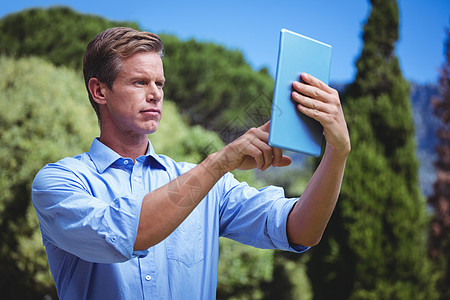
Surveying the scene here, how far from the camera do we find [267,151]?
1101 mm

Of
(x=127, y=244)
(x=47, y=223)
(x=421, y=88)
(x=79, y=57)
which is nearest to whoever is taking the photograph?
(x=127, y=244)

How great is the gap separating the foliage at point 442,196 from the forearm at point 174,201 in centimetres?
728

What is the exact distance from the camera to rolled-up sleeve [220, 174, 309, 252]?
143cm

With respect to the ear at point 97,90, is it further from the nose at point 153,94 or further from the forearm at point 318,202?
the forearm at point 318,202

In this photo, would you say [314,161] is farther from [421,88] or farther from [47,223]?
[421,88]

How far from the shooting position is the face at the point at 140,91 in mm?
1385

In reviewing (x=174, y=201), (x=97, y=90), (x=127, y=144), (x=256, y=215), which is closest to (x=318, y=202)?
(x=256, y=215)

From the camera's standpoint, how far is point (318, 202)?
1.29 m

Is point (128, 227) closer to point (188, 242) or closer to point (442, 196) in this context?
point (188, 242)

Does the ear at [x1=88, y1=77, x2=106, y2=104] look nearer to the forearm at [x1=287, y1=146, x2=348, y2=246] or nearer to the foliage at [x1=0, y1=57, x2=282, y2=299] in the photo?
the forearm at [x1=287, y1=146, x2=348, y2=246]

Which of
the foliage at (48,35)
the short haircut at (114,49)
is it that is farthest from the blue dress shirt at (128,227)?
the foliage at (48,35)

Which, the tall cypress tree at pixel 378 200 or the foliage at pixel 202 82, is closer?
the tall cypress tree at pixel 378 200

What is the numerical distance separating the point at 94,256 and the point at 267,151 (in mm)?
500

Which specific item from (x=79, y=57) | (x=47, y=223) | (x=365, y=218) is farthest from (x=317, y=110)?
(x=79, y=57)
